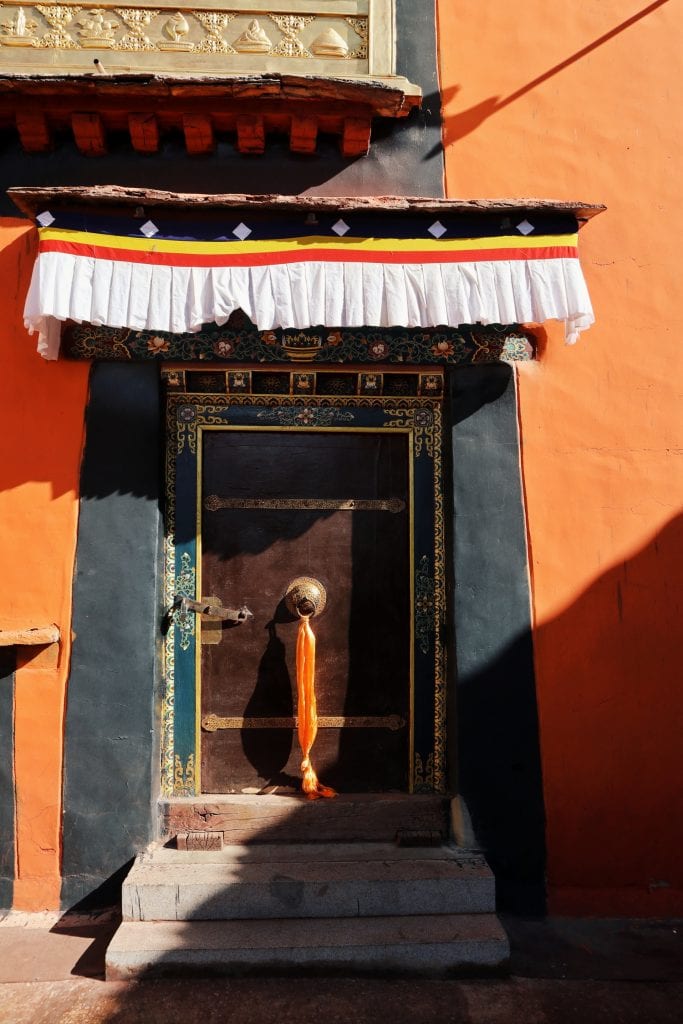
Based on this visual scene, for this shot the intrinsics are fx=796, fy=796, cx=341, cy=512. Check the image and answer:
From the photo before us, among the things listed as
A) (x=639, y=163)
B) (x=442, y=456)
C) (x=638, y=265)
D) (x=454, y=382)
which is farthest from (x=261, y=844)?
(x=639, y=163)

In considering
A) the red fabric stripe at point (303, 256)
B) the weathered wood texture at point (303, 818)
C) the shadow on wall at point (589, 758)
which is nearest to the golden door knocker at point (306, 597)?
the shadow on wall at point (589, 758)

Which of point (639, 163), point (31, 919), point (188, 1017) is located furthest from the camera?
point (639, 163)

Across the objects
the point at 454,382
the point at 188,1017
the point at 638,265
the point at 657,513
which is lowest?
the point at 188,1017

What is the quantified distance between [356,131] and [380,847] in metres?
3.82

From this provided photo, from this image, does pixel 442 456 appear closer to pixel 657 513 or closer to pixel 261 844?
pixel 657 513

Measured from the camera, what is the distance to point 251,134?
4.29 meters

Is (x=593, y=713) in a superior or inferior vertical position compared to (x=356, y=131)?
inferior

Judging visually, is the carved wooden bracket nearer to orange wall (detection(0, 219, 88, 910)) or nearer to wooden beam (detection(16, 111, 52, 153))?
wooden beam (detection(16, 111, 52, 153))

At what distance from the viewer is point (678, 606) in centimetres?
431

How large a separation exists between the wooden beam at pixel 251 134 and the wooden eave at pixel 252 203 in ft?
2.16

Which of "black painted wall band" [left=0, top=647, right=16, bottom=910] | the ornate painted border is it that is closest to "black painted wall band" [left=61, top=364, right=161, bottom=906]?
the ornate painted border

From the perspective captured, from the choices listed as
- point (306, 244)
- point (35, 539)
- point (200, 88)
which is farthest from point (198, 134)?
point (35, 539)

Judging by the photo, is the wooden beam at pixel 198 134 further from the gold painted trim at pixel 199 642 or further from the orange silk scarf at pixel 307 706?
the orange silk scarf at pixel 307 706

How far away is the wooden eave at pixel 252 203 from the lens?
3.76m
